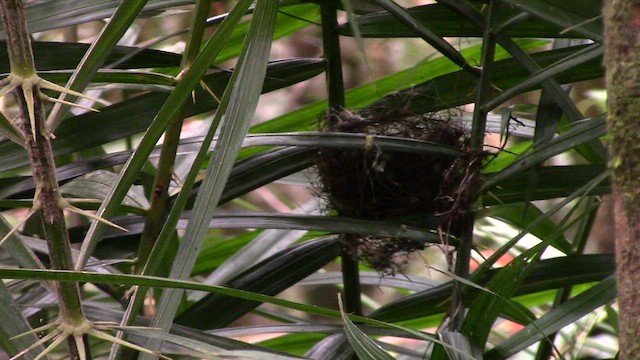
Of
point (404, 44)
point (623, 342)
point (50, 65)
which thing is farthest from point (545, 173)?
point (404, 44)

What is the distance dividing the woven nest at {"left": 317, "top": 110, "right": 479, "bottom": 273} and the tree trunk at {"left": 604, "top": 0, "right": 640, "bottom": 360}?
34cm

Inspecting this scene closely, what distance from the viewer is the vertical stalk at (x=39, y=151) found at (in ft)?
1.70

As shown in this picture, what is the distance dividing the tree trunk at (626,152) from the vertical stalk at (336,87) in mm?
399

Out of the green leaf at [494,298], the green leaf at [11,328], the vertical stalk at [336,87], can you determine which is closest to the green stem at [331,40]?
the vertical stalk at [336,87]

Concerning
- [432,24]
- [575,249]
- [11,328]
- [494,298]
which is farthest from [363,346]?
[575,249]

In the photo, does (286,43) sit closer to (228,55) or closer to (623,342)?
(228,55)

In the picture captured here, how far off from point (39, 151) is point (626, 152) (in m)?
0.37

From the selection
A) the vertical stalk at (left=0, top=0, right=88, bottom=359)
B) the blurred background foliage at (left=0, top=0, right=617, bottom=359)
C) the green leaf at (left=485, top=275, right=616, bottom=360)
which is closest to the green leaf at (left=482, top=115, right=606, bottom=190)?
the blurred background foliage at (left=0, top=0, right=617, bottom=359)

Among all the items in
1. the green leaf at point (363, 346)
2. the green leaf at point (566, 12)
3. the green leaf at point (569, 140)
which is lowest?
the green leaf at point (363, 346)

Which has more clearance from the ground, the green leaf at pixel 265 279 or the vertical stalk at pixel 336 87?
the vertical stalk at pixel 336 87

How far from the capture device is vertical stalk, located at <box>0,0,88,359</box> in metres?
0.52

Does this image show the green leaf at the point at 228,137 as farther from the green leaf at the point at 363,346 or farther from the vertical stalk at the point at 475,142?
the vertical stalk at the point at 475,142

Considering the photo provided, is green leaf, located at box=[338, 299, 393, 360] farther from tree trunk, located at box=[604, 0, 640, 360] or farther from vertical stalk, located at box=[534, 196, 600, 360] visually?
vertical stalk, located at box=[534, 196, 600, 360]

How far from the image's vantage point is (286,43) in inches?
124
